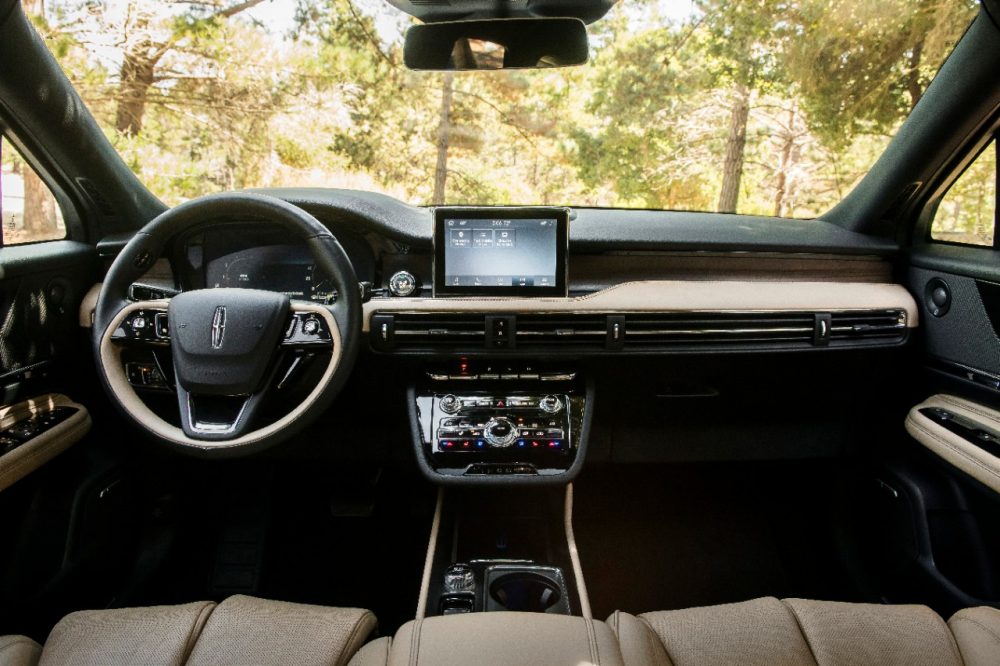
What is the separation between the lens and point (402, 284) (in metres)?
2.43

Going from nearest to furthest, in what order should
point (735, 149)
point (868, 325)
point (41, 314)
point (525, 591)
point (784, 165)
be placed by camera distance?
point (525, 591)
point (41, 314)
point (868, 325)
point (784, 165)
point (735, 149)

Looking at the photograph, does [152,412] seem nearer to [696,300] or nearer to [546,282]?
[546,282]

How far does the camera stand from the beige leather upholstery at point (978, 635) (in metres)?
1.45

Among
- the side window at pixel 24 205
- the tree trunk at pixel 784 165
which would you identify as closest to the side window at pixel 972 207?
the tree trunk at pixel 784 165

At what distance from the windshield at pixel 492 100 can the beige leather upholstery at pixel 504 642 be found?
3.07 meters

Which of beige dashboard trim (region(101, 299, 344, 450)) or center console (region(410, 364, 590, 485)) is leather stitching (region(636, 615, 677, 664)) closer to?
center console (region(410, 364, 590, 485))

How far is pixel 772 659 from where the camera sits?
4.82 feet

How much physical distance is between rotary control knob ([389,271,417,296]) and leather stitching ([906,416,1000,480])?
72.0 inches

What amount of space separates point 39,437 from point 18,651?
3.04 ft

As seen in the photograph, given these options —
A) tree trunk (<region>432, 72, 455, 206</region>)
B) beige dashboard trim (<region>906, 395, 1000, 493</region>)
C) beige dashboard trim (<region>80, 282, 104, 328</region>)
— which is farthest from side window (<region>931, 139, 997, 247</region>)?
tree trunk (<region>432, 72, 455, 206</region>)

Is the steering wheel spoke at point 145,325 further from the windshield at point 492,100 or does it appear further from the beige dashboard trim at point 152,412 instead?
the windshield at point 492,100

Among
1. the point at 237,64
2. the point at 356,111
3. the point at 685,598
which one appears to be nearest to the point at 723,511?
the point at 685,598

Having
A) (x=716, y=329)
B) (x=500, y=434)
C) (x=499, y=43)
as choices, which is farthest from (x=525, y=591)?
(x=499, y=43)

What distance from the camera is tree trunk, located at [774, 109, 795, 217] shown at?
3.89m
